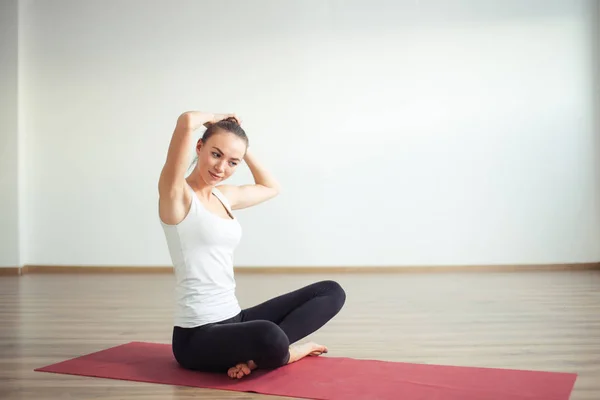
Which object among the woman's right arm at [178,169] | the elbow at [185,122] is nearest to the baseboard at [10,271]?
the woman's right arm at [178,169]

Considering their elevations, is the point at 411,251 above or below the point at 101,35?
below

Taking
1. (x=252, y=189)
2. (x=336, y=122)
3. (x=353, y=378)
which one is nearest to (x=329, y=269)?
(x=336, y=122)

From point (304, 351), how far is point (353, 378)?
31cm

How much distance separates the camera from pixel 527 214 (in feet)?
20.6

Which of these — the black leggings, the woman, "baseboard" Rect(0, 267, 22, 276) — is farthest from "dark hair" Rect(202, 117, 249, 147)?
"baseboard" Rect(0, 267, 22, 276)

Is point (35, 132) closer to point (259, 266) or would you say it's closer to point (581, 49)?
point (259, 266)

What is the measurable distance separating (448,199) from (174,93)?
2.58 meters

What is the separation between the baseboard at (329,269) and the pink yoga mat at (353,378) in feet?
12.0

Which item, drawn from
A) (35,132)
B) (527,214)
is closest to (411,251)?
(527,214)

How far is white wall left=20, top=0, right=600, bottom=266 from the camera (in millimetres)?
6262

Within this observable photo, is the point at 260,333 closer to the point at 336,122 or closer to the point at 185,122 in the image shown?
the point at 185,122

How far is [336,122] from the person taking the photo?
6398mm

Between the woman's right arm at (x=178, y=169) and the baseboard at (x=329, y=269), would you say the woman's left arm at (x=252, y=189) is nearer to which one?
the woman's right arm at (x=178, y=169)

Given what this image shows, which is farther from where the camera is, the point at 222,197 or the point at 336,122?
the point at 336,122
